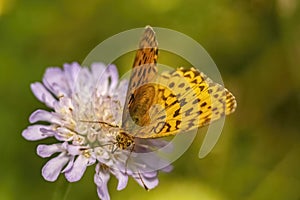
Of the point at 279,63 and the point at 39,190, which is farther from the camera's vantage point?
the point at 279,63

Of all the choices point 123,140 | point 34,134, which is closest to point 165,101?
point 123,140

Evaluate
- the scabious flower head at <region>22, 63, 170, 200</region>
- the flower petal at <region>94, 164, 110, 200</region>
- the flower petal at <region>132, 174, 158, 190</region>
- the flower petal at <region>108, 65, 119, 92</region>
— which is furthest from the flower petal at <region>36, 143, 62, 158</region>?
the flower petal at <region>108, 65, 119, 92</region>

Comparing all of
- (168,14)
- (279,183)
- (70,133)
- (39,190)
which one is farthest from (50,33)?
(279,183)

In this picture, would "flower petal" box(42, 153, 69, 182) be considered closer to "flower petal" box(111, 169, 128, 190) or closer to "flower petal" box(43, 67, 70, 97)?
"flower petal" box(111, 169, 128, 190)

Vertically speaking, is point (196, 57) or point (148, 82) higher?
point (196, 57)

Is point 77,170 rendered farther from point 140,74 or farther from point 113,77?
point 113,77

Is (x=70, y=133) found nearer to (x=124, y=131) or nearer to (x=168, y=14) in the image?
(x=124, y=131)

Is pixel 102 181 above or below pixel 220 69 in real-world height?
below
